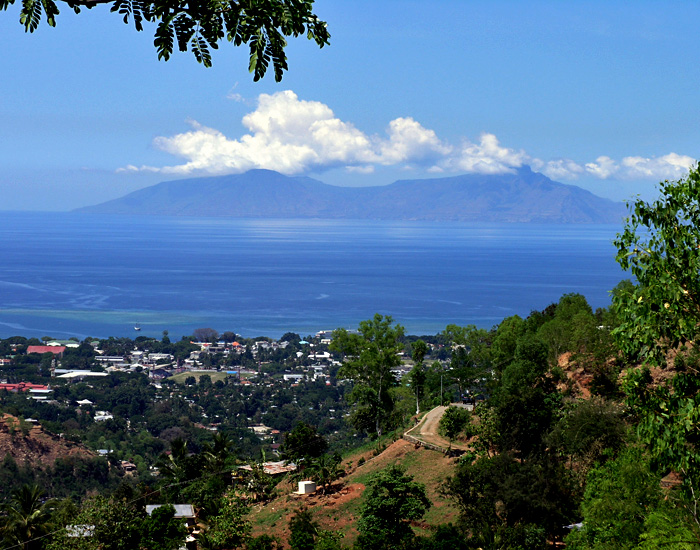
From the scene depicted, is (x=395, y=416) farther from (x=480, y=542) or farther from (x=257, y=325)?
(x=257, y=325)

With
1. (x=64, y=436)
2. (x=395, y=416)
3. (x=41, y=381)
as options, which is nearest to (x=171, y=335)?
(x=41, y=381)

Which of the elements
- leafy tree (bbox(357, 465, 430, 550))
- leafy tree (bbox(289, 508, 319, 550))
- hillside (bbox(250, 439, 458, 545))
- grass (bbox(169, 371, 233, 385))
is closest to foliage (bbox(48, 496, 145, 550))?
hillside (bbox(250, 439, 458, 545))

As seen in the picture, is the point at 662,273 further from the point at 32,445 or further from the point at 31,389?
the point at 31,389

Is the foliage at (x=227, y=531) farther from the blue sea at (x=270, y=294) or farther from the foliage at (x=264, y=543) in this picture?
the blue sea at (x=270, y=294)

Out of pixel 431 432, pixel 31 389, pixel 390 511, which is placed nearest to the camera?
pixel 390 511

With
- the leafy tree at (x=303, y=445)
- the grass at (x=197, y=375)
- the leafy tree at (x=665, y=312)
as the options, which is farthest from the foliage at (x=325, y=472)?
the grass at (x=197, y=375)

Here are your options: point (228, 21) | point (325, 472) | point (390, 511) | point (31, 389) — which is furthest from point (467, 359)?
point (31, 389)
